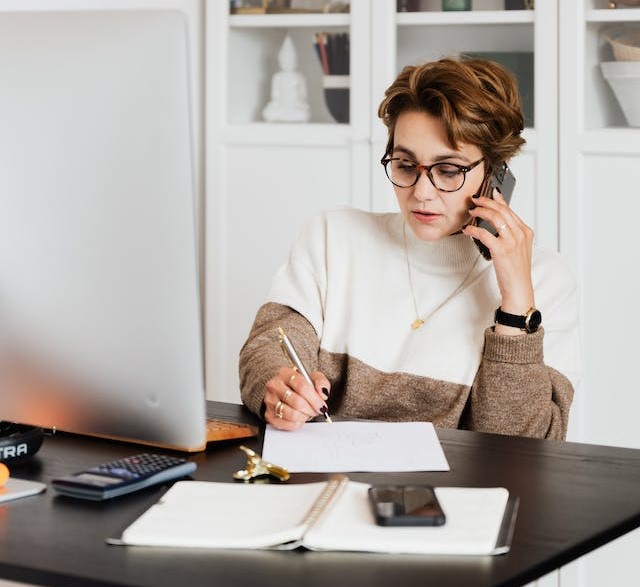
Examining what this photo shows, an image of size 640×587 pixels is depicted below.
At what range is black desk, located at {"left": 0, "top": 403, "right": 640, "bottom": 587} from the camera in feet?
3.41

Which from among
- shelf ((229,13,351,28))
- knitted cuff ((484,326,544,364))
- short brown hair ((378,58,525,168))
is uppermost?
shelf ((229,13,351,28))

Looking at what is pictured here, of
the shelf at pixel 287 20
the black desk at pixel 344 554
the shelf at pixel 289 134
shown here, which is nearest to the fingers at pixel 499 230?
the black desk at pixel 344 554

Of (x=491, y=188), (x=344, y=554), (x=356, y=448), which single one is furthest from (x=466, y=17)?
(x=344, y=554)

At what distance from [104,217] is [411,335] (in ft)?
3.16

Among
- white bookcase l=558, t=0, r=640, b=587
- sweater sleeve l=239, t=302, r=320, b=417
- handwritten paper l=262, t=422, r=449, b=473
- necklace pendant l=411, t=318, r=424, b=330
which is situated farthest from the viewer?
white bookcase l=558, t=0, r=640, b=587

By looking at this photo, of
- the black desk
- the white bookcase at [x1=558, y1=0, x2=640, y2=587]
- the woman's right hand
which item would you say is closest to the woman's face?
the woman's right hand

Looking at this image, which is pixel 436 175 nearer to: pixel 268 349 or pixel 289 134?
pixel 268 349

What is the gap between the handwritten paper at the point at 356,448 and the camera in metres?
1.40

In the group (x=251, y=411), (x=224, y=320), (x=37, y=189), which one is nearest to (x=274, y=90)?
(x=224, y=320)

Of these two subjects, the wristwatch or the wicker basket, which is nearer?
the wristwatch

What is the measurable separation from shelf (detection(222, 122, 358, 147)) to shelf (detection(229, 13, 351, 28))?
0.29 meters

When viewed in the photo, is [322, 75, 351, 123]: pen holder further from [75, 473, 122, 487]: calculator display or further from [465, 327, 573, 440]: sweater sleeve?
[75, 473, 122, 487]: calculator display

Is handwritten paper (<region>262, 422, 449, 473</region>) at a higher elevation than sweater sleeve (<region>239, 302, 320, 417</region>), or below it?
below

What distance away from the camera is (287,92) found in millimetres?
3439
